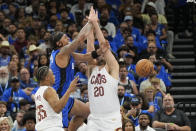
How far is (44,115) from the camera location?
8688 mm

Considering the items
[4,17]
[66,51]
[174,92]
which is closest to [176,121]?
[174,92]

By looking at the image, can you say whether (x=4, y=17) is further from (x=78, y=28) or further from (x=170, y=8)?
(x=170, y=8)

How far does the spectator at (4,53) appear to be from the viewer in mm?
14696

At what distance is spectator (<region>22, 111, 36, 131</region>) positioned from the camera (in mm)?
11469

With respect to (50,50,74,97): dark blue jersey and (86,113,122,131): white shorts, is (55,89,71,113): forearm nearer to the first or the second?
(86,113,122,131): white shorts

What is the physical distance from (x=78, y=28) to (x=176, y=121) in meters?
4.76

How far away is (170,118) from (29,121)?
3.11m

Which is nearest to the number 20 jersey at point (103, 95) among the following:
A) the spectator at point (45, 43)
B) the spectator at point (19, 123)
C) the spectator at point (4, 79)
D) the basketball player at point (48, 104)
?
the basketball player at point (48, 104)

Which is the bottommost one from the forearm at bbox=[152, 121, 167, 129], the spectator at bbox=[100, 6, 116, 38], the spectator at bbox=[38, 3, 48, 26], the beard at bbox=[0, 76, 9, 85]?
the forearm at bbox=[152, 121, 167, 129]

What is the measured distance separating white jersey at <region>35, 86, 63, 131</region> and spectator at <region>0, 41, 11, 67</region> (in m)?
6.16

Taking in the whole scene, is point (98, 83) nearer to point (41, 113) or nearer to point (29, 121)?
point (41, 113)

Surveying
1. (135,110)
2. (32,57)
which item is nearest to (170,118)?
(135,110)

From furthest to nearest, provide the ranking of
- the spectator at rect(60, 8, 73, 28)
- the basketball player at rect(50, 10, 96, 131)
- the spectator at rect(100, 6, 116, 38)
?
the spectator at rect(60, 8, 73, 28)
the spectator at rect(100, 6, 116, 38)
the basketball player at rect(50, 10, 96, 131)

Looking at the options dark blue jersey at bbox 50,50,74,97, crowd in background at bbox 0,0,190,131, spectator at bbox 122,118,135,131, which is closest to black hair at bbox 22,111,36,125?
crowd in background at bbox 0,0,190,131
